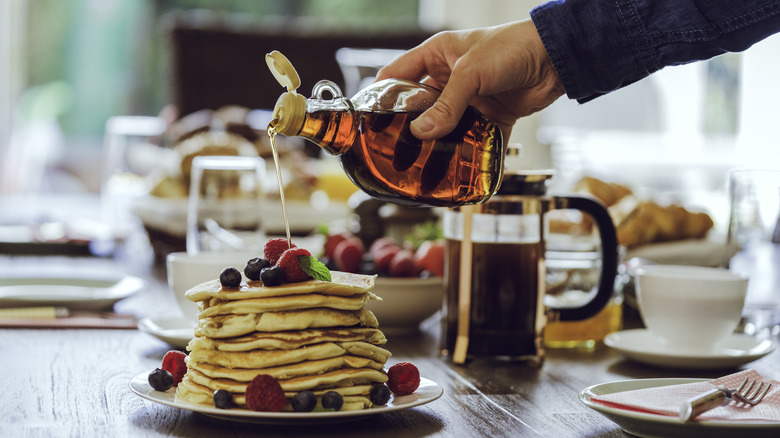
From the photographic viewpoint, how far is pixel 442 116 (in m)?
0.91

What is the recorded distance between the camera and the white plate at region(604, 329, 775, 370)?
1.08 m

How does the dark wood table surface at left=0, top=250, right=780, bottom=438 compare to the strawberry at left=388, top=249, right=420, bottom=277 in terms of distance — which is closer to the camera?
the dark wood table surface at left=0, top=250, right=780, bottom=438

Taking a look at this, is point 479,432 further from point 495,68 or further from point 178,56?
point 178,56

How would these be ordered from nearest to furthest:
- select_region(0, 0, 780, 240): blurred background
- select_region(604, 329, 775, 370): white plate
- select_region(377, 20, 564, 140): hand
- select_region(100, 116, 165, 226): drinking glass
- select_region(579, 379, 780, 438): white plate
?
1. select_region(579, 379, 780, 438): white plate
2. select_region(377, 20, 564, 140): hand
3. select_region(604, 329, 775, 370): white plate
4. select_region(100, 116, 165, 226): drinking glass
5. select_region(0, 0, 780, 240): blurred background

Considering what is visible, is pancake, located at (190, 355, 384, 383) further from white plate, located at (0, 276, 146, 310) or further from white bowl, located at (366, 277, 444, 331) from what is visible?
white plate, located at (0, 276, 146, 310)

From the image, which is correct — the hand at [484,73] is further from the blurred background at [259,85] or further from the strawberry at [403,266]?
the blurred background at [259,85]

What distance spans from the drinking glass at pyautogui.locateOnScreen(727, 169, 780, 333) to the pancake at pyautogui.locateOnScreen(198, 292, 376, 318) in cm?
84

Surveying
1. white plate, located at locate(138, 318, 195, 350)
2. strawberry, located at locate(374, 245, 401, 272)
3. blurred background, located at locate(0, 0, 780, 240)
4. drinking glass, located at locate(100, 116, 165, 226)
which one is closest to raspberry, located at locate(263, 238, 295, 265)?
white plate, located at locate(138, 318, 195, 350)

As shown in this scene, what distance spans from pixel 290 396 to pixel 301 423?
32mm

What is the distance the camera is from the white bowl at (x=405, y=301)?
1.26m

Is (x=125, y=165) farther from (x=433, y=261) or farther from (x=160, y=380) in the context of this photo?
(x=160, y=380)

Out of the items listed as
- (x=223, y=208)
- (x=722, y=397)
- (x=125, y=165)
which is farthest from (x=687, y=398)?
(x=125, y=165)

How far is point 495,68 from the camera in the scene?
101 centimetres

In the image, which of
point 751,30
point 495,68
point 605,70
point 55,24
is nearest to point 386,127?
point 495,68
